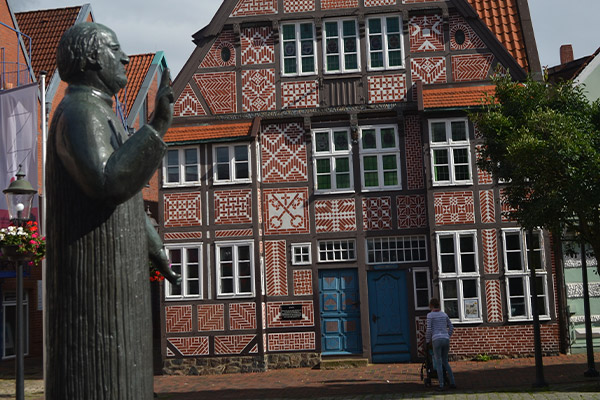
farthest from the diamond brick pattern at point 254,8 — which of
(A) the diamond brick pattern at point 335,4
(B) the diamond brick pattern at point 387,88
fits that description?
(B) the diamond brick pattern at point 387,88

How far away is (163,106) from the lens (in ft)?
9.20

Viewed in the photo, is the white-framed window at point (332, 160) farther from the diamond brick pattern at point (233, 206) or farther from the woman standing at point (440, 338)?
the woman standing at point (440, 338)

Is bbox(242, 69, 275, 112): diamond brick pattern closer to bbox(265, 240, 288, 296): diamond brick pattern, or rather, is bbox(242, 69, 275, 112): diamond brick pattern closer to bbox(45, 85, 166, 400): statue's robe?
bbox(265, 240, 288, 296): diamond brick pattern

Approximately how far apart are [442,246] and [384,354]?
10.6 feet

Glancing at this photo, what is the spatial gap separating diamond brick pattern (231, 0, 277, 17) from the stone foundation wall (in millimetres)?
9341

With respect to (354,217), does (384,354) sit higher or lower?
lower

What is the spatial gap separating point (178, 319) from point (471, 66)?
411 inches

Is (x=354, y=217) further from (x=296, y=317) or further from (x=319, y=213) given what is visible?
(x=296, y=317)

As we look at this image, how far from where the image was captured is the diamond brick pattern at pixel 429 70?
20.0m

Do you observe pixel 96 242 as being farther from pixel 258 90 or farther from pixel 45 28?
pixel 45 28

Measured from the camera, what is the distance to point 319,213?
1989cm

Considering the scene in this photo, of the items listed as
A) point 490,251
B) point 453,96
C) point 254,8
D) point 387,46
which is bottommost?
point 490,251

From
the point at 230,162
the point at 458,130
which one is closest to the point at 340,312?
the point at 230,162

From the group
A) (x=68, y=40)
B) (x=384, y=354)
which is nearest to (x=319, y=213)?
(x=384, y=354)
